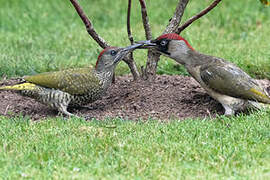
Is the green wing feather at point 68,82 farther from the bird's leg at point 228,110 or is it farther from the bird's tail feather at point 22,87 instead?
the bird's leg at point 228,110

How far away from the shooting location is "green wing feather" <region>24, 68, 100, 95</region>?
6.84m

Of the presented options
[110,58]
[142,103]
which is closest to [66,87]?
[110,58]

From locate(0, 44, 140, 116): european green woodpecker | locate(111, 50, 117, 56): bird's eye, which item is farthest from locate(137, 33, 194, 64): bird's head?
locate(111, 50, 117, 56): bird's eye

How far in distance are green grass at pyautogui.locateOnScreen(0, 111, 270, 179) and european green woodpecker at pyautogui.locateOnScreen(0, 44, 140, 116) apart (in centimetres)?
63

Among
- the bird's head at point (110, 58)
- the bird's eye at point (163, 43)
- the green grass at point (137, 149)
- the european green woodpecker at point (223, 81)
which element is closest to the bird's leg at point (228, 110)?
the european green woodpecker at point (223, 81)

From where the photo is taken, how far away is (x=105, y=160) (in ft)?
16.3

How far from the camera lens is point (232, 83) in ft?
21.8

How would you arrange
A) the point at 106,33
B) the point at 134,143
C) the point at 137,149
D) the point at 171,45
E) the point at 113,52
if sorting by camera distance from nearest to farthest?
the point at 137,149 < the point at 134,143 < the point at 171,45 < the point at 113,52 < the point at 106,33

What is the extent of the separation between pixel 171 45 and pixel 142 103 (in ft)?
2.75

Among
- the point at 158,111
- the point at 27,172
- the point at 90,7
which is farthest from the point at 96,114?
the point at 90,7

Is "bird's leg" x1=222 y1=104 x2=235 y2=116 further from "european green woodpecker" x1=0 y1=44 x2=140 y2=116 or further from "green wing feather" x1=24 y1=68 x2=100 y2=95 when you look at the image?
"green wing feather" x1=24 y1=68 x2=100 y2=95

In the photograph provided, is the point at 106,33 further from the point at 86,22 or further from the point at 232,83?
the point at 232,83

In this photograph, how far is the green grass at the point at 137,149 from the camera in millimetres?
4707

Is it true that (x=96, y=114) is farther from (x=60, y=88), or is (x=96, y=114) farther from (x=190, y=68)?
(x=190, y=68)
